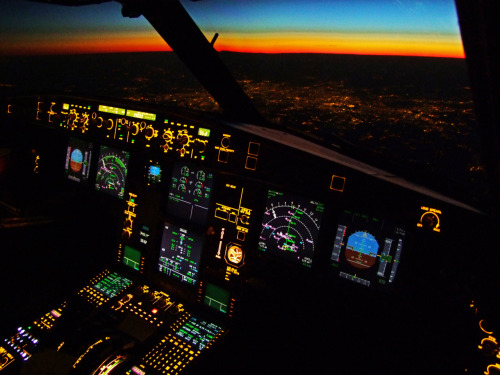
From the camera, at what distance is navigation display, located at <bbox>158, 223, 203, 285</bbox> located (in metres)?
2.24

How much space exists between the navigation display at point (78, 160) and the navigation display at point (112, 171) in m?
0.13

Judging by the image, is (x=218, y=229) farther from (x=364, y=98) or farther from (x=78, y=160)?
(x=78, y=160)

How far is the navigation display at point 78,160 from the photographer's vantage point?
275cm

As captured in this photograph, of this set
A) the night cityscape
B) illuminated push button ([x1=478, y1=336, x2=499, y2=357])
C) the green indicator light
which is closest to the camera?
illuminated push button ([x1=478, y1=336, x2=499, y2=357])

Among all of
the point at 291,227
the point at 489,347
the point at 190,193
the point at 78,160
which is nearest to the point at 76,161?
the point at 78,160

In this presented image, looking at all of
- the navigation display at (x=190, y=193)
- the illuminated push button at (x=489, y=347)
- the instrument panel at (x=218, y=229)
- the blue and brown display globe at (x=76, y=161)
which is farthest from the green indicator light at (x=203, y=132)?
the illuminated push button at (x=489, y=347)

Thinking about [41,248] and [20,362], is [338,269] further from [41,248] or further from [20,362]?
[41,248]

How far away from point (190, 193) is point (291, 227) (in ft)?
2.19

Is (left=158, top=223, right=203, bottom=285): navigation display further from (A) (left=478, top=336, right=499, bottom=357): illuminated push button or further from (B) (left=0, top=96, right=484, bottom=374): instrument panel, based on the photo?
(A) (left=478, top=336, right=499, bottom=357): illuminated push button

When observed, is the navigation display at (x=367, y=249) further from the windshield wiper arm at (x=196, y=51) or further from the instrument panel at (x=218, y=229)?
the windshield wiper arm at (x=196, y=51)

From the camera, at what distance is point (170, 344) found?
1.89m

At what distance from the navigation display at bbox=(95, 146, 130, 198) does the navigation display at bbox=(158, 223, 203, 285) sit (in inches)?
19.6

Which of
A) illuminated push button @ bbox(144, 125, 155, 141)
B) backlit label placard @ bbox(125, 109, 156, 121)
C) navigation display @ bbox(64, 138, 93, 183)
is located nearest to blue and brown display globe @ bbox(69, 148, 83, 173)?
navigation display @ bbox(64, 138, 93, 183)

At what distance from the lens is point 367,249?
179 cm
